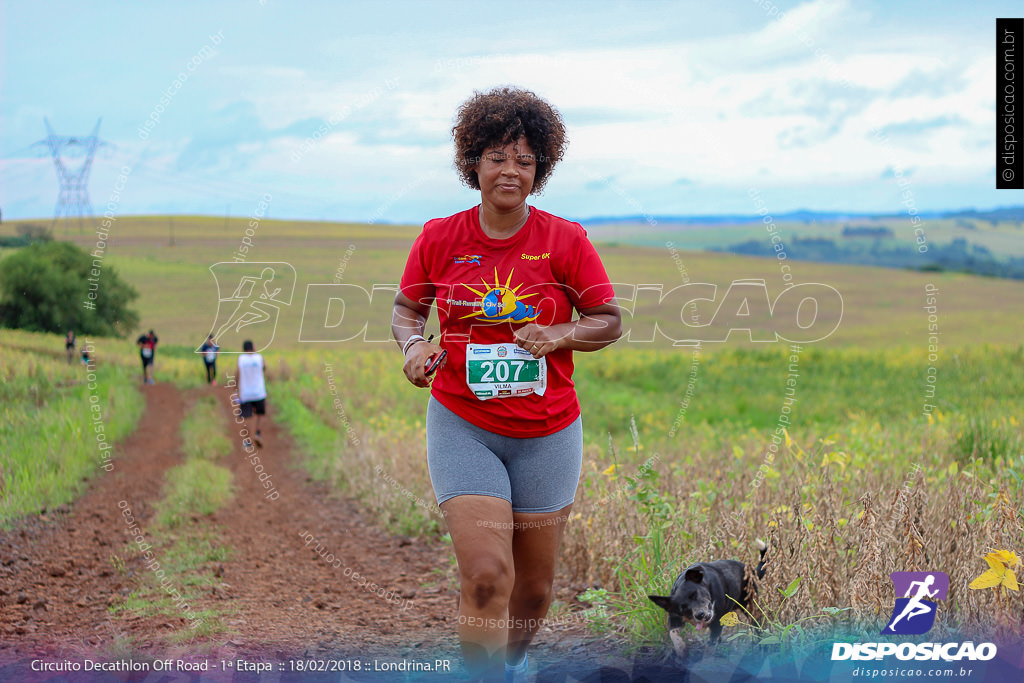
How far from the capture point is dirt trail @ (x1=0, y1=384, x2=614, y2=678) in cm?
468

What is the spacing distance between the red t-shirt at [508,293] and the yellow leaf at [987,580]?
194 centimetres

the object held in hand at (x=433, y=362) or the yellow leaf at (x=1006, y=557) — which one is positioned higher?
the object held in hand at (x=433, y=362)

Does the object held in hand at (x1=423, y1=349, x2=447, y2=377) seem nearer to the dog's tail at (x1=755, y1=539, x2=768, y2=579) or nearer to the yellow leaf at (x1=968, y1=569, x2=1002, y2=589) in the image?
the dog's tail at (x1=755, y1=539, x2=768, y2=579)

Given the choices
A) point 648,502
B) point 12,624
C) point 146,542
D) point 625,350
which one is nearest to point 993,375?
point 625,350

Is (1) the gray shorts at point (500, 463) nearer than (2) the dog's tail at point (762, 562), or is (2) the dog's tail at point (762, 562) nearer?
(1) the gray shorts at point (500, 463)

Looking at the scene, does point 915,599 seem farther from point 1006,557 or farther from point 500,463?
point 500,463

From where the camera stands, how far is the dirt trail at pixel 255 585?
15.4 feet

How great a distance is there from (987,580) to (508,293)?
243 centimetres

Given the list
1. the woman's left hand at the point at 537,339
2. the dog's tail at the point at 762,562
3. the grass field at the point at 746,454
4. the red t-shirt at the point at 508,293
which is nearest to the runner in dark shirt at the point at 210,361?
the grass field at the point at 746,454

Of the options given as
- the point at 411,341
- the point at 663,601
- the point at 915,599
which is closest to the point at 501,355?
the point at 411,341

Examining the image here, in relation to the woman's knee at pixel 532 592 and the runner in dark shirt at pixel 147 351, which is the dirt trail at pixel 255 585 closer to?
the woman's knee at pixel 532 592

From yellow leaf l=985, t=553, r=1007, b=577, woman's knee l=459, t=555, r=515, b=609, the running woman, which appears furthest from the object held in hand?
yellow leaf l=985, t=553, r=1007, b=577

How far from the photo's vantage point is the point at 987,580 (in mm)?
3740

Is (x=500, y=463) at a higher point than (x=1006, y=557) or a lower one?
higher
